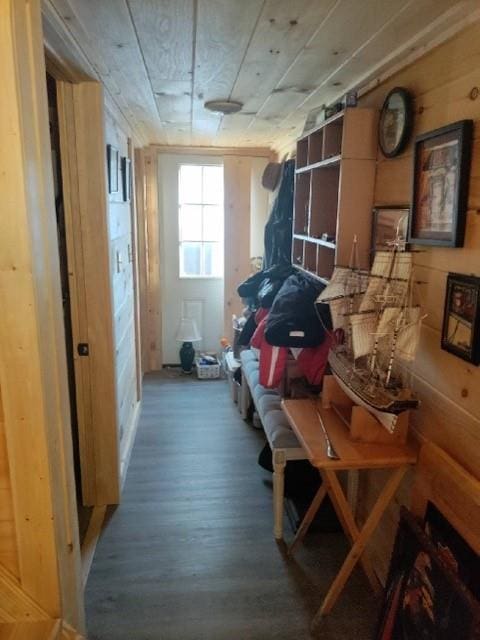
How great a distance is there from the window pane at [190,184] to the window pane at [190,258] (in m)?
0.42

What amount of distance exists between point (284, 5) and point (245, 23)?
18 cm

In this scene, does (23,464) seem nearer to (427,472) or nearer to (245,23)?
(427,472)

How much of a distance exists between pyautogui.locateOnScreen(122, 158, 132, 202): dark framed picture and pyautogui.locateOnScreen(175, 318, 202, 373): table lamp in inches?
61.2

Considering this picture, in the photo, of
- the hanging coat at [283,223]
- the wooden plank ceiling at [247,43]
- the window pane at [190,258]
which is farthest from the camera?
the window pane at [190,258]

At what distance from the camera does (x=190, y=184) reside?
4504 millimetres

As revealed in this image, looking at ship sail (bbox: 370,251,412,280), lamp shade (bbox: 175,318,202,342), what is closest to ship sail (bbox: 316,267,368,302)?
ship sail (bbox: 370,251,412,280)

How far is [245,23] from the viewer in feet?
4.91

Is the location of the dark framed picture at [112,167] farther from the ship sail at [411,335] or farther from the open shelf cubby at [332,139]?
the ship sail at [411,335]

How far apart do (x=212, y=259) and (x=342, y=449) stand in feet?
10.8

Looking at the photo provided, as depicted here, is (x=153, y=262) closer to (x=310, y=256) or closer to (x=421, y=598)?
(x=310, y=256)

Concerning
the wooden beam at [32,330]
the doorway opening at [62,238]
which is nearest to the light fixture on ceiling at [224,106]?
the doorway opening at [62,238]

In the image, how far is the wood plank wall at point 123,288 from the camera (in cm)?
253

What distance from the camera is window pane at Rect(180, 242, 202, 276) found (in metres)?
4.64

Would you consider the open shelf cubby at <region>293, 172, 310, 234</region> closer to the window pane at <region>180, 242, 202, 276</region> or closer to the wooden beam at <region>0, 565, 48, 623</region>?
the window pane at <region>180, 242, 202, 276</region>
